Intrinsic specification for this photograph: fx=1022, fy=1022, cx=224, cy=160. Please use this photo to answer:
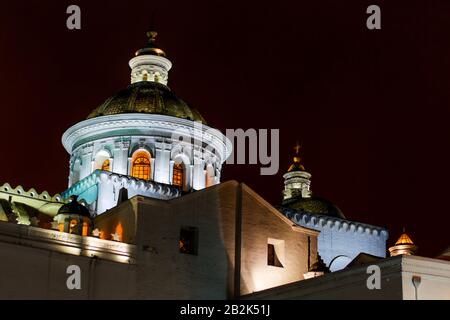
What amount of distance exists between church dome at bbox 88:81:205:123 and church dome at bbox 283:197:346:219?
9477 millimetres

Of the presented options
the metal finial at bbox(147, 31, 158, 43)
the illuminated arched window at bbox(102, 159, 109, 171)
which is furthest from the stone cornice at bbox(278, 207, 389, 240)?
the metal finial at bbox(147, 31, 158, 43)

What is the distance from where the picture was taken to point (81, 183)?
5384 centimetres

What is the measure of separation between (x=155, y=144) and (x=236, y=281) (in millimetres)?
11558

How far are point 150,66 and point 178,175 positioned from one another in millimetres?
7832

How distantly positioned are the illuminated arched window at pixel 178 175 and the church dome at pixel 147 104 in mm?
2708

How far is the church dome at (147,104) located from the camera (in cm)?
5588

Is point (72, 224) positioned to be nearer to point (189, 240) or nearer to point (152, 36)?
point (189, 240)

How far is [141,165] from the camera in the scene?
55.0 metres

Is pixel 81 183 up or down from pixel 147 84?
down

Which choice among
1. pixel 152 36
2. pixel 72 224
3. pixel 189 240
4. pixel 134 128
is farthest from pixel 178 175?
pixel 72 224
